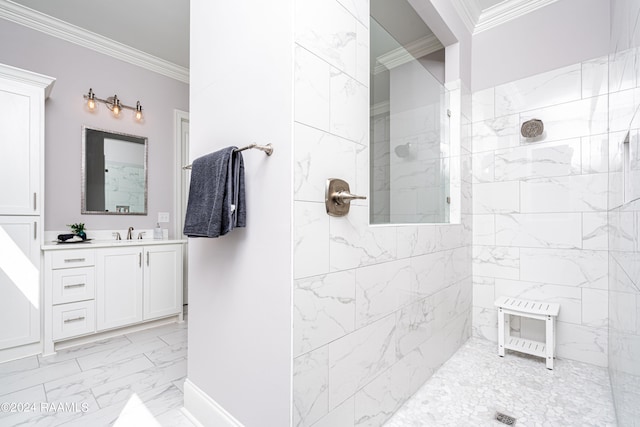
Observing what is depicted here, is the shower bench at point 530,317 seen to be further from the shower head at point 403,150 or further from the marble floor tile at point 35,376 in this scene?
the marble floor tile at point 35,376

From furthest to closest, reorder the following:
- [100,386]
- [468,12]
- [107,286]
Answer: [107,286] < [468,12] < [100,386]

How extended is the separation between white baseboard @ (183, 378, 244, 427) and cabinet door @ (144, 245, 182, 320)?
Answer: 1514mm

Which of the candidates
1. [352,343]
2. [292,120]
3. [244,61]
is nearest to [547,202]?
[352,343]

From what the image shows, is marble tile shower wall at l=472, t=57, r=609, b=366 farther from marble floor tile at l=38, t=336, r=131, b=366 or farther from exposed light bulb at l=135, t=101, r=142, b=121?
exposed light bulb at l=135, t=101, r=142, b=121

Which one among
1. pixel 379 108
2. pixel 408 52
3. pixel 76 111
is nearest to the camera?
pixel 379 108

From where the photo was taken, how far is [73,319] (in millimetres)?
2365

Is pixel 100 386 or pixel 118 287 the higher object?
pixel 118 287

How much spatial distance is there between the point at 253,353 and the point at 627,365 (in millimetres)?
1434

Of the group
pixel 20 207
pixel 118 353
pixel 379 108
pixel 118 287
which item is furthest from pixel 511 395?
pixel 20 207

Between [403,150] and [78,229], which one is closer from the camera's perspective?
[403,150]

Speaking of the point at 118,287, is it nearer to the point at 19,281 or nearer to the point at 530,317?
the point at 19,281

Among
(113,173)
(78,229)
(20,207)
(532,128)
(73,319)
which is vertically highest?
(532,128)

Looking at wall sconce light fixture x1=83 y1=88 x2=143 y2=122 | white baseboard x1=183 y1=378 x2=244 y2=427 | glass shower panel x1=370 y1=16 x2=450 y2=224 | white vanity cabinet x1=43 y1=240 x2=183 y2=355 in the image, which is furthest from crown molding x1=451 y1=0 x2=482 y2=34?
white vanity cabinet x1=43 y1=240 x2=183 y2=355

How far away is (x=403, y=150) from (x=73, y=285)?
109 inches
